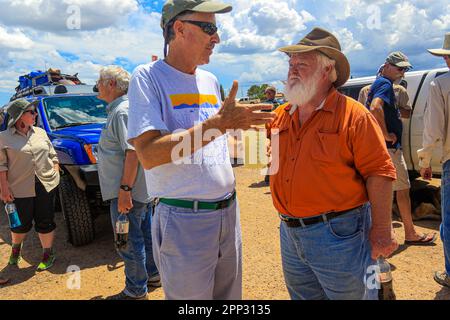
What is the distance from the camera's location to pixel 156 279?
3854 mm

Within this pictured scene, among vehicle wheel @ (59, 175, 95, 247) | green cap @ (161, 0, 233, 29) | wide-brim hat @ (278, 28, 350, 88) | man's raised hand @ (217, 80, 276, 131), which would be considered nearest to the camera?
man's raised hand @ (217, 80, 276, 131)

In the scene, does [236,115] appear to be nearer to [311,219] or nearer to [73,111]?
[311,219]

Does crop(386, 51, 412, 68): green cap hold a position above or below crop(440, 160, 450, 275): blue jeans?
above

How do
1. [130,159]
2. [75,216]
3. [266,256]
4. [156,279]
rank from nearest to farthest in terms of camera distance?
[130,159] < [156,279] < [266,256] < [75,216]

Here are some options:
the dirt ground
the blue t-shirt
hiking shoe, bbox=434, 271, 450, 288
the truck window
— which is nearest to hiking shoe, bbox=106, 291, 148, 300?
the dirt ground

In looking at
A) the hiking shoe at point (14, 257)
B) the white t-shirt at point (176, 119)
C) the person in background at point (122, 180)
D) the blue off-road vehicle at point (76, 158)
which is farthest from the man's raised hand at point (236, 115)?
the hiking shoe at point (14, 257)

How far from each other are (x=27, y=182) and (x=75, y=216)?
68 cm

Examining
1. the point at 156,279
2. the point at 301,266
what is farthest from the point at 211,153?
the point at 156,279

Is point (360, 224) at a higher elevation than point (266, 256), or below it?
higher

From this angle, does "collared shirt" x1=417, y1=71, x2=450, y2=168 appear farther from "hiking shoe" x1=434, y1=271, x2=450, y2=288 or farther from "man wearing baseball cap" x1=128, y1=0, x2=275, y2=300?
"man wearing baseball cap" x1=128, y1=0, x2=275, y2=300

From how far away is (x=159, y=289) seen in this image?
3.79m

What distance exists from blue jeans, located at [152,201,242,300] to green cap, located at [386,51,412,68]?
3.29 meters

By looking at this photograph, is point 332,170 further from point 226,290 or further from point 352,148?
point 226,290

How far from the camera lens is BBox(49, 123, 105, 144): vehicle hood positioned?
4.53 metres
